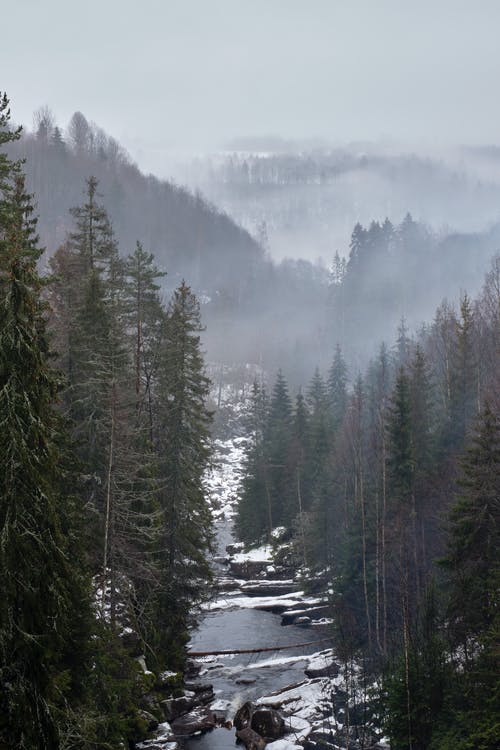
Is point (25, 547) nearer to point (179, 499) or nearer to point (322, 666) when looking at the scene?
point (179, 499)

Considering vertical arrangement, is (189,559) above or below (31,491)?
below

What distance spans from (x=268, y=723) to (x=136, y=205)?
14567cm

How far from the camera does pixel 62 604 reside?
891 cm

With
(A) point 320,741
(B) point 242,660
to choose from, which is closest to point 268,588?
(B) point 242,660

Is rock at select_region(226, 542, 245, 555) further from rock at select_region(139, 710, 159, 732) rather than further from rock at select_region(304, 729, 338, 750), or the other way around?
rock at select_region(139, 710, 159, 732)

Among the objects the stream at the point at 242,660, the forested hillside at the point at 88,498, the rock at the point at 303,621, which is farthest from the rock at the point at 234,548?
the forested hillside at the point at 88,498

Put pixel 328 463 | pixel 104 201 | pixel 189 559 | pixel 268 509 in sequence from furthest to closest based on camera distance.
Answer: pixel 104 201
pixel 268 509
pixel 328 463
pixel 189 559

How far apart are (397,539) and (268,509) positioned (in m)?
26.9

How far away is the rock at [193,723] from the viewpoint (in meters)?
21.7

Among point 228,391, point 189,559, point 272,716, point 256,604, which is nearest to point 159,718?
point 272,716

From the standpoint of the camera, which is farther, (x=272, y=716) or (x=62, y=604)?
(x=272, y=716)

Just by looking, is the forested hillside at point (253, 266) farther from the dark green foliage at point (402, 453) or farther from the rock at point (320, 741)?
the rock at point (320, 741)

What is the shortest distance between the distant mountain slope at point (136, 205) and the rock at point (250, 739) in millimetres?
110913

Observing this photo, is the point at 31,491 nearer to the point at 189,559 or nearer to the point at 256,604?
the point at 189,559
